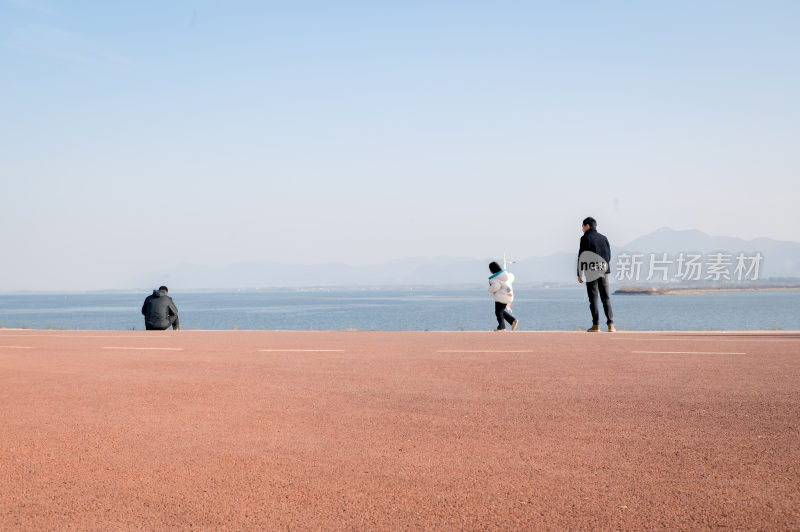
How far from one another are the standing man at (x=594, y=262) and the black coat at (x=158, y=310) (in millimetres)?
9763

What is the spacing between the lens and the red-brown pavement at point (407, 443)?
4.07 metres

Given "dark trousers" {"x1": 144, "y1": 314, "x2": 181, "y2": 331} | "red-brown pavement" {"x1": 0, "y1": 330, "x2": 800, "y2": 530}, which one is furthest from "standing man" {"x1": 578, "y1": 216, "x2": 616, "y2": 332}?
"dark trousers" {"x1": 144, "y1": 314, "x2": 181, "y2": 331}

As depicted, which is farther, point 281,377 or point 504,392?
point 281,377

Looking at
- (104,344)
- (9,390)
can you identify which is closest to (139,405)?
(9,390)

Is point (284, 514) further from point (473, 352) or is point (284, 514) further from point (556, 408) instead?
point (473, 352)

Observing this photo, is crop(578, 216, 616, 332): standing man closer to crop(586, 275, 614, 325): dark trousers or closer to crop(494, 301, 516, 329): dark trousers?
crop(586, 275, 614, 325): dark trousers

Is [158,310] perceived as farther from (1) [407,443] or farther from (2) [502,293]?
(1) [407,443]

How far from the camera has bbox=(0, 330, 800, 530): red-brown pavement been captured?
407 cm

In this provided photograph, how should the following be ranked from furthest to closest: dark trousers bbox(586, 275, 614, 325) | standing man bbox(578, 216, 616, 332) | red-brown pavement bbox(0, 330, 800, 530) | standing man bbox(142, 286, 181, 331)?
1. standing man bbox(142, 286, 181, 331)
2. standing man bbox(578, 216, 616, 332)
3. dark trousers bbox(586, 275, 614, 325)
4. red-brown pavement bbox(0, 330, 800, 530)

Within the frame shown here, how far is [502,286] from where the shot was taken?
54.9 ft

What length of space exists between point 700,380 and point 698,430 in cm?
272

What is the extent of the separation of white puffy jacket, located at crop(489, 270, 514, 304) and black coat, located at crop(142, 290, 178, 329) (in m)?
7.72

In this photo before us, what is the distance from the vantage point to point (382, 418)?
261 inches

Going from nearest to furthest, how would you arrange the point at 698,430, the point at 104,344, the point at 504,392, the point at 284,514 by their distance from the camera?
the point at 284,514, the point at 698,430, the point at 504,392, the point at 104,344
